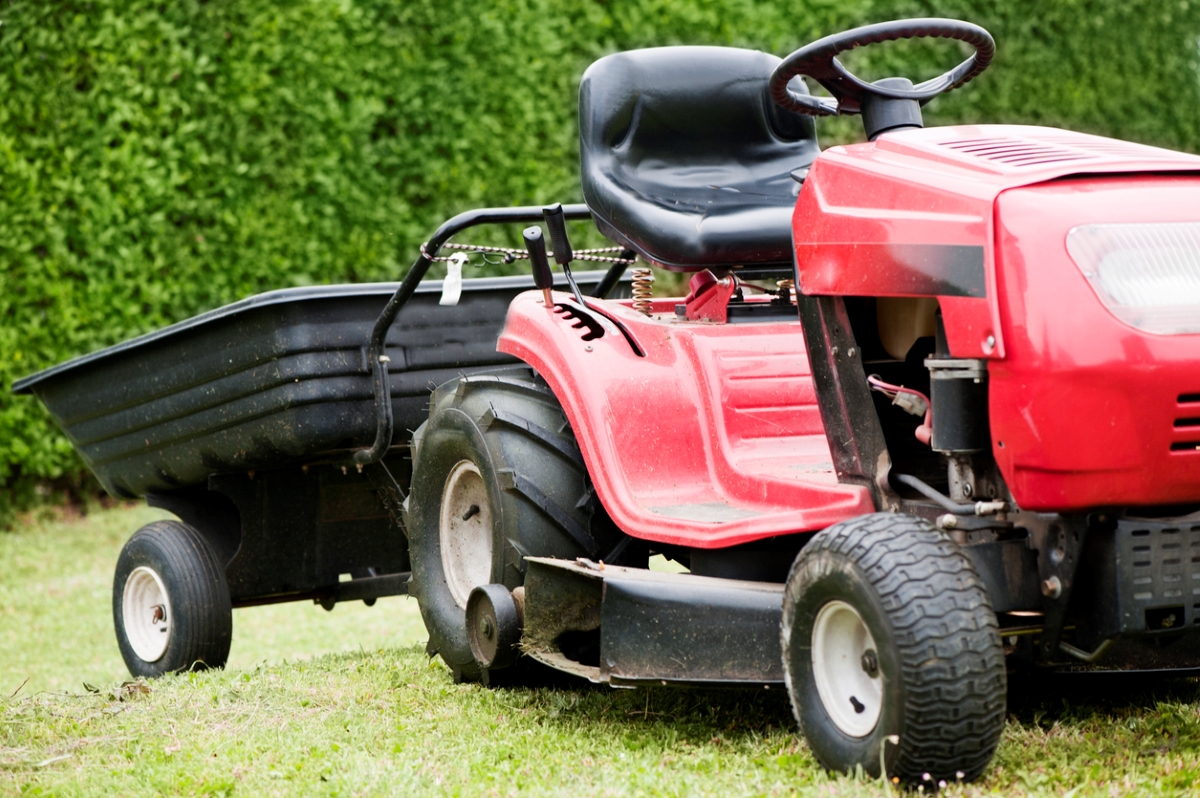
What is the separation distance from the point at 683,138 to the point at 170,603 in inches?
85.3

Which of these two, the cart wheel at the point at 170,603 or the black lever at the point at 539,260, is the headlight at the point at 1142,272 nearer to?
the black lever at the point at 539,260

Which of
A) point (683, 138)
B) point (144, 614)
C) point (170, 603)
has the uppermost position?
point (683, 138)

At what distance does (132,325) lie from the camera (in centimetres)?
785

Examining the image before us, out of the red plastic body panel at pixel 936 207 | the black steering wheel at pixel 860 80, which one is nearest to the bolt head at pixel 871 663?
the red plastic body panel at pixel 936 207

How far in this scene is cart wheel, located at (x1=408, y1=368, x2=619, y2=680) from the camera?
3.80 meters

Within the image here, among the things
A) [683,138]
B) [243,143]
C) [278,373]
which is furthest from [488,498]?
[243,143]

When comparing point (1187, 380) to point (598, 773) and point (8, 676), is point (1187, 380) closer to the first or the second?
point (598, 773)

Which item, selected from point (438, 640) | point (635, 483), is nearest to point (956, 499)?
point (635, 483)

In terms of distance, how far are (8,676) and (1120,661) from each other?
429cm

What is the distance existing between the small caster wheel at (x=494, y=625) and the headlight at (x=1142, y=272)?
1706 mm

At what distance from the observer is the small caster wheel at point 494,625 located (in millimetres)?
3752

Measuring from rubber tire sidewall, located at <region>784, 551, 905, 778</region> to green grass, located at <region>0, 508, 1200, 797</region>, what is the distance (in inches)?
2.5

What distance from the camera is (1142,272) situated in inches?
106

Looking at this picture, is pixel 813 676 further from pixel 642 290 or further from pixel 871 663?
pixel 642 290
